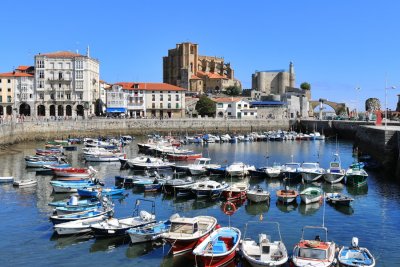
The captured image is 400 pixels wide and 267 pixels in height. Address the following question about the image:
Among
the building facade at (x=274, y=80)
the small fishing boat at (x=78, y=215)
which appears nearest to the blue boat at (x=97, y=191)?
the small fishing boat at (x=78, y=215)

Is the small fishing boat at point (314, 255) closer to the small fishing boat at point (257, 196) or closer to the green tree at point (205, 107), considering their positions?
the small fishing boat at point (257, 196)

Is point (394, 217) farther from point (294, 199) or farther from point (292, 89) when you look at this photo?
point (292, 89)

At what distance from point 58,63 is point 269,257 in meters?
85.0

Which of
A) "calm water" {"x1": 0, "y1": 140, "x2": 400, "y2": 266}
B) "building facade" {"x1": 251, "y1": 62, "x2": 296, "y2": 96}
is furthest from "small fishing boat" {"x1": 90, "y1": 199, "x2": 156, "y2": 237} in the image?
"building facade" {"x1": 251, "y1": 62, "x2": 296, "y2": 96}

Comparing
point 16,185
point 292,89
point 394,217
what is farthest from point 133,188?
point 292,89

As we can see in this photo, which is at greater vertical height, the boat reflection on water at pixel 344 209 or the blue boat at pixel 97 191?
the blue boat at pixel 97 191

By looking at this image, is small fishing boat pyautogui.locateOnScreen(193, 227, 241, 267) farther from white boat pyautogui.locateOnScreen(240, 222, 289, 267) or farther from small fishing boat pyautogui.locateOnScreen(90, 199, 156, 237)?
small fishing boat pyautogui.locateOnScreen(90, 199, 156, 237)

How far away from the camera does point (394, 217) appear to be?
2909 centimetres

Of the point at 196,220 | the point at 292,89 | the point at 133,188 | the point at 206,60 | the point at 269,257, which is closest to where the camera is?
the point at 269,257

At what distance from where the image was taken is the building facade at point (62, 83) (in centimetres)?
9612

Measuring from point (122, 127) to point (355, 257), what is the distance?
76773 millimetres

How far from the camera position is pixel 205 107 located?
116m

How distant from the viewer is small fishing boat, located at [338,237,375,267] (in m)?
19.3

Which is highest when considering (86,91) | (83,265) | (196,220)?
(86,91)
